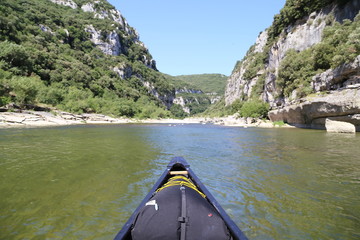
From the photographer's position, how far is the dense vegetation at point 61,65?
50.4 metres

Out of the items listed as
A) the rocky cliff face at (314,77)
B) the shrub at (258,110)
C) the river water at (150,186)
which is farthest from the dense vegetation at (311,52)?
the river water at (150,186)

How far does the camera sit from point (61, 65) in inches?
2840

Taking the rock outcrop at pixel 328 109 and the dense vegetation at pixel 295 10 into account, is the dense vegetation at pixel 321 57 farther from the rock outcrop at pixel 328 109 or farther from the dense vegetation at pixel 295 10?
the dense vegetation at pixel 295 10

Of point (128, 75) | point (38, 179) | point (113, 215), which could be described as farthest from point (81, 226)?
point (128, 75)

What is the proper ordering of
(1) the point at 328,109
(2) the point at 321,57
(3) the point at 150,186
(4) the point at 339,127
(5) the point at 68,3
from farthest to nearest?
(5) the point at 68,3
(2) the point at 321,57
(1) the point at 328,109
(4) the point at 339,127
(3) the point at 150,186

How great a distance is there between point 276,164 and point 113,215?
720cm

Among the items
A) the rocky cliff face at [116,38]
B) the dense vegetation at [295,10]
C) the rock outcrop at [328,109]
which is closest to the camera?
the rock outcrop at [328,109]

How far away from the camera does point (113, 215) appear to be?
4223mm

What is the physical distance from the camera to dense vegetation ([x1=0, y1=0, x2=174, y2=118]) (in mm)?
50375

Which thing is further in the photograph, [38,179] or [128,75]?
[128,75]

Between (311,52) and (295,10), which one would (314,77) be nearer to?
(311,52)

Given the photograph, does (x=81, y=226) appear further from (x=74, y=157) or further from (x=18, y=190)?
(x=74, y=157)

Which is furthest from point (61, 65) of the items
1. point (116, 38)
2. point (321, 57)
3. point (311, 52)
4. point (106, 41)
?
point (321, 57)

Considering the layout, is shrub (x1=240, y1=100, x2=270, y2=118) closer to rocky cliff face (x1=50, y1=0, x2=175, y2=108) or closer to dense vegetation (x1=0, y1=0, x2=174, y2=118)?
dense vegetation (x1=0, y1=0, x2=174, y2=118)
